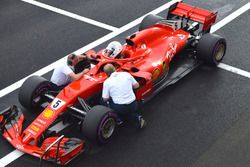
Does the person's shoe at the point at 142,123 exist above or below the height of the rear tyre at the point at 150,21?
below

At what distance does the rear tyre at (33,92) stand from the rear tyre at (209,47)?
3.66m

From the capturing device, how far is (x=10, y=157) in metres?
8.55

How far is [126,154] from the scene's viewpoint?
8.61 meters

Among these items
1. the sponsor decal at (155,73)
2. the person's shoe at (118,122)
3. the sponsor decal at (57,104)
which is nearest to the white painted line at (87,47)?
the sponsor decal at (57,104)

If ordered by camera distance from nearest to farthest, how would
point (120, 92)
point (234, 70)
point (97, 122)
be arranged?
point (97, 122) → point (120, 92) → point (234, 70)

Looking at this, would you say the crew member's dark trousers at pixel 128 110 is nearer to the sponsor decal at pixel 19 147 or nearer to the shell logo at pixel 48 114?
the shell logo at pixel 48 114

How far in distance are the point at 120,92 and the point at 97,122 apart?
793 millimetres

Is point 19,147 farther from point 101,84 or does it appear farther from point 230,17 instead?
point 230,17

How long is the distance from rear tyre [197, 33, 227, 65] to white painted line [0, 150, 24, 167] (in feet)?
15.5

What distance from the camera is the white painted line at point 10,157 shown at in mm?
8477

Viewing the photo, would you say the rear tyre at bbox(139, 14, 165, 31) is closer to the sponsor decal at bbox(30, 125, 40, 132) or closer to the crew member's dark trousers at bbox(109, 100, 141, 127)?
the crew member's dark trousers at bbox(109, 100, 141, 127)

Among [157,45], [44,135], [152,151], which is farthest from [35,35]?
[152,151]

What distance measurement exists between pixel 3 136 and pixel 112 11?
6.08 meters

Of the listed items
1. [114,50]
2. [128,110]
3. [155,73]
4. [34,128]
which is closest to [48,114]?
[34,128]
